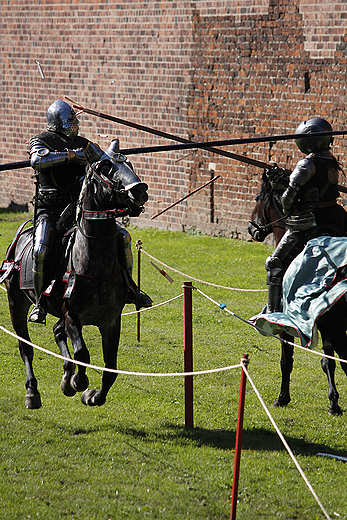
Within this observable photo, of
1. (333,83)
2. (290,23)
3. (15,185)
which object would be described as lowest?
(15,185)

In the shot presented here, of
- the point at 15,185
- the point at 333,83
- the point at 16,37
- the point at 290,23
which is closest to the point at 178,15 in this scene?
the point at 290,23

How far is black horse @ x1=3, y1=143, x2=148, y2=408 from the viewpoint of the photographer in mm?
5406

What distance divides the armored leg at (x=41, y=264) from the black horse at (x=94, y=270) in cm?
10

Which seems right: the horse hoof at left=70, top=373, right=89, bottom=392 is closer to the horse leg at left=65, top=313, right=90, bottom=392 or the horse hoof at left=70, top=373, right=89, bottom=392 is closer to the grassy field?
the horse leg at left=65, top=313, right=90, bottom=392

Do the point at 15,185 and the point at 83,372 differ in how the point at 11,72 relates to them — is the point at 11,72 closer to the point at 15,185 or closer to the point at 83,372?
the point at 15,185

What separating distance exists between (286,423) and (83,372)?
1947mm

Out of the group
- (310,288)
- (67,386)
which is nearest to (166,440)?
(67,386)

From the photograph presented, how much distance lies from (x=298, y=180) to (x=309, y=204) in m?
0.25

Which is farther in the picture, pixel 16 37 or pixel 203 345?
pixel 16 37

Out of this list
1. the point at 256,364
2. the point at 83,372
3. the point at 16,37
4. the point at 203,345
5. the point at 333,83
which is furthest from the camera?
the point at 16,37

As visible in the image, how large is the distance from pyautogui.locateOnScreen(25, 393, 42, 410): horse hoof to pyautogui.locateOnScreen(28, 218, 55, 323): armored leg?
2.99 ft

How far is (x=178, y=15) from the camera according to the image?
50.1 ft

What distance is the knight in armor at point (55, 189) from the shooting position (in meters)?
6.14

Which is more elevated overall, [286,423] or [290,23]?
[290,23]
